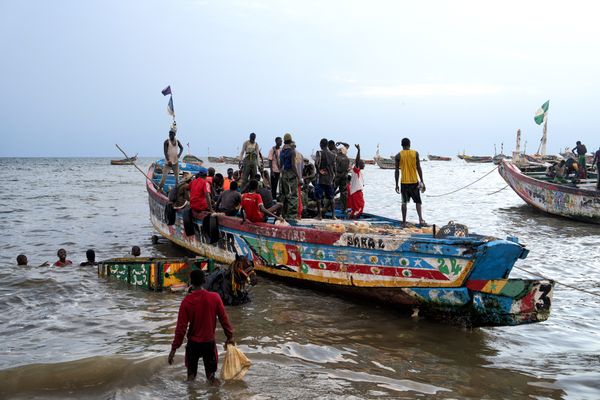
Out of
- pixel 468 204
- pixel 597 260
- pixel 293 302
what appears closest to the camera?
pixel 293 302

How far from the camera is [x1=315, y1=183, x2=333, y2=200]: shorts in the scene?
1108cm

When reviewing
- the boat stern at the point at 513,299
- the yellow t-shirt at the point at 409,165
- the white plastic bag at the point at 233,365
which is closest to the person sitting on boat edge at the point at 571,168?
the yellow t-shirt at the point at 409,165

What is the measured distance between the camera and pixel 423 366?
6234 mm

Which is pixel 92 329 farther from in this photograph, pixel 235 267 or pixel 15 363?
pixel 235 267

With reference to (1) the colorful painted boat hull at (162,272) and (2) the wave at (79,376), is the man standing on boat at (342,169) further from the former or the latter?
(2) the wave at (79,376)

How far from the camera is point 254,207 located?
31.7ft

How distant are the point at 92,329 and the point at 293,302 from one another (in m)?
2.95

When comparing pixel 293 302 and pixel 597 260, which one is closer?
pixel 293 302

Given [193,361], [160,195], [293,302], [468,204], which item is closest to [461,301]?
[293,302]

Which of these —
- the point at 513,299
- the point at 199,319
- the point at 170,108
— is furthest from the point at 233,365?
the point at 170,108

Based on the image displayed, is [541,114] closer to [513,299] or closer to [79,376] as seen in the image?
[513,299]

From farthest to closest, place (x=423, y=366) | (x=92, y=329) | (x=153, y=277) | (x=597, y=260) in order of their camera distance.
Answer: (x=597, y=260) < (x=153, y=277) < (x=92, y=329) < (x=423, y=366)

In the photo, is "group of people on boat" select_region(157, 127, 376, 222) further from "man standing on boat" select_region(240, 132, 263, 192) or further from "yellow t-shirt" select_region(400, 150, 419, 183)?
"yellow t-shirt" select_region(400, 150, 419, 183)

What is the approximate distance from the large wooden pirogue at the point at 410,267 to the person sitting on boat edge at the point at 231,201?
0.53 m
